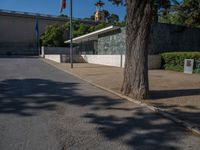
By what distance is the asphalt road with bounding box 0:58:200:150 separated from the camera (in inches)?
170

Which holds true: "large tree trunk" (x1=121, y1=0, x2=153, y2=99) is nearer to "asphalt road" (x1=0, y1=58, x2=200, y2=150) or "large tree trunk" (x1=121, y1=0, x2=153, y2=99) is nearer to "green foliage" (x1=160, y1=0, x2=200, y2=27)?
"asphalt road" (x1=0, y1=58, x2=200, y2=150)

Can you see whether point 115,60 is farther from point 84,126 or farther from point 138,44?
point 84,126

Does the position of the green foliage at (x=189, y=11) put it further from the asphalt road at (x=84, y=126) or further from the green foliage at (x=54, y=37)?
the green foliage at (x=54, y=37)

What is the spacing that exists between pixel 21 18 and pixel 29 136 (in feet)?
251

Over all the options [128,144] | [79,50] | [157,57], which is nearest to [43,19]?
[79,50]

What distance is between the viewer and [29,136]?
15.2 feet

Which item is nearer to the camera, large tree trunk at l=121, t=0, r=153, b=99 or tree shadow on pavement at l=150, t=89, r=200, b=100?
large tree trunk at l=121, t=0, r=153, b=99

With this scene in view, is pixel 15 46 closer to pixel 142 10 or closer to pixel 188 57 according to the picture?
pixel 188 57

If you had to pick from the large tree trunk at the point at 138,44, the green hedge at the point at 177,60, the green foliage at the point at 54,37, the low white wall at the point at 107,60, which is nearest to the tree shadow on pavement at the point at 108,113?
the large tree trunk at the point at 138,44

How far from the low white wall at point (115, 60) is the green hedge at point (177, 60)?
1.68ft

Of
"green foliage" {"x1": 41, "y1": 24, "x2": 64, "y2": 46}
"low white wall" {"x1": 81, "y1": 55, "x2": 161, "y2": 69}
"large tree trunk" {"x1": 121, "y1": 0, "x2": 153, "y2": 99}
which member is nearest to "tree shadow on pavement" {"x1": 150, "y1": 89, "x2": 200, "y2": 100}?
"large tree trunk" {"x1": 121, "y1": 0, "x2": 153, "y2": 99}

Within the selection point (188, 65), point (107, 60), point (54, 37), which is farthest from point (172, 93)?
point (54, 37)

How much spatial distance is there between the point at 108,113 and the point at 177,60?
12420 mm

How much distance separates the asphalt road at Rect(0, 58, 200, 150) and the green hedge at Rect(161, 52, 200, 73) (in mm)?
9815
